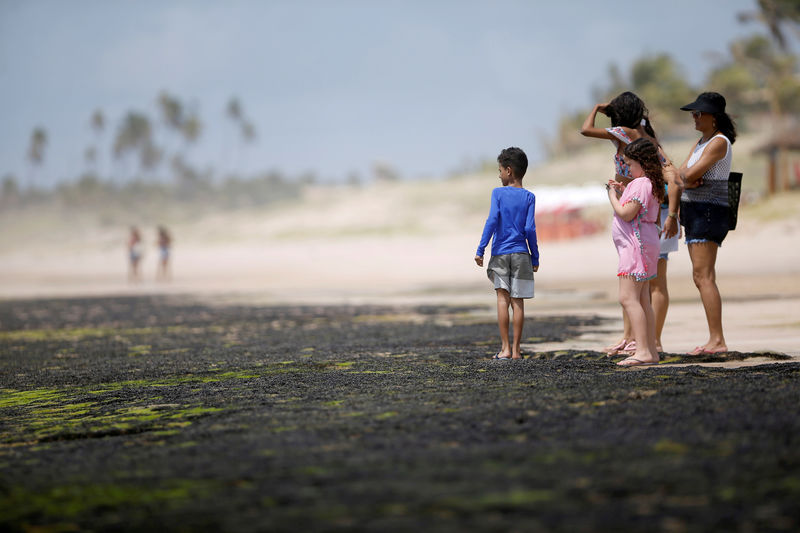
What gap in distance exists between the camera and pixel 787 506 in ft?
10.7

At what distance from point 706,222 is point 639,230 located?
72cm

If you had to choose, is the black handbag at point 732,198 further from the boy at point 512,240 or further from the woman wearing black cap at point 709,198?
the boy at point 512,240

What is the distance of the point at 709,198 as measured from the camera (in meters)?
7.85

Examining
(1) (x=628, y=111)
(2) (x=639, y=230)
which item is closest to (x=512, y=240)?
(2) (x=639, y=230)

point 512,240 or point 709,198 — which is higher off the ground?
point 709,198

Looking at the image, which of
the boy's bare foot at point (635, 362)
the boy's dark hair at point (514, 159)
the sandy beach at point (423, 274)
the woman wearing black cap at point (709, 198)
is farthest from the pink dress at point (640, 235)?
the sandy beach at point (423, 274)

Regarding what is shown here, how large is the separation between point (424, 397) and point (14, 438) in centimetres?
250

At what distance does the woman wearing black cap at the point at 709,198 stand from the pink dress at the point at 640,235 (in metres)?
0.44

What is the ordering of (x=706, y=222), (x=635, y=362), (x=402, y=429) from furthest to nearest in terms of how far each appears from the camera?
(x=706, y=222) → (x=635, y=362) → (x=402, y=429)

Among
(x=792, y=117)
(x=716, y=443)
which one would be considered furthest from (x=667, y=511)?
(x=792, y=117)

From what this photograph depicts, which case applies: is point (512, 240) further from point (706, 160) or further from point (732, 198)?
point (732, 198)

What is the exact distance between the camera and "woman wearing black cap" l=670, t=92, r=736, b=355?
7727mm

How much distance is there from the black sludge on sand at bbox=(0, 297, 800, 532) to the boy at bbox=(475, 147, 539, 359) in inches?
20.4

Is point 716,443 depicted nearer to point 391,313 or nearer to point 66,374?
point 66,374
